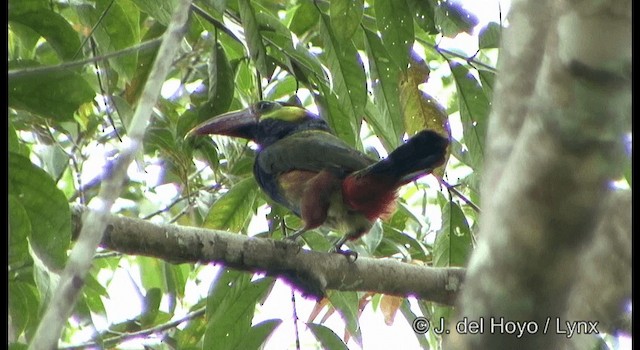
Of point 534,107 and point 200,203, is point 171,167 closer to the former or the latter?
point 200,203

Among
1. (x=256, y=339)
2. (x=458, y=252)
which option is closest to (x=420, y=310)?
(x=458, y=252)

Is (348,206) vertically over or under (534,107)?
over

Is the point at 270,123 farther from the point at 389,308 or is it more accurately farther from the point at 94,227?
the point at 94,227

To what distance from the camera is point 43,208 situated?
210 cm

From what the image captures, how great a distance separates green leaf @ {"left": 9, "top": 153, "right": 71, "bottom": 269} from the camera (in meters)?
2.06

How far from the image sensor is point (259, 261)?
296 cm

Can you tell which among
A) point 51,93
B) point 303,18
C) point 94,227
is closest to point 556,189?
point 94,227

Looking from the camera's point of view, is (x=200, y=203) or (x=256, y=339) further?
(x=200, y=203)

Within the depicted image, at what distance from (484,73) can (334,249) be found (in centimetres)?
83

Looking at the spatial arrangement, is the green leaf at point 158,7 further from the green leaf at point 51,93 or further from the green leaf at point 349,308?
the green leaf at point 349,308

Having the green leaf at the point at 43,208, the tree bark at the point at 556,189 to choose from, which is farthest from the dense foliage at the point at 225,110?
the tree bark at the point at 556,189

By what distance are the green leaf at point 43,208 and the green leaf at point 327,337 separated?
109 centimetres

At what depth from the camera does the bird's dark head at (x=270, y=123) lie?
449cm

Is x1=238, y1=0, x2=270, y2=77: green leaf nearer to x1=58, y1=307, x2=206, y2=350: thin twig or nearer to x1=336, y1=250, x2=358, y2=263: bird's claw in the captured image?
x1=336, y1=250, x2=358, y2=263: bird's claw
